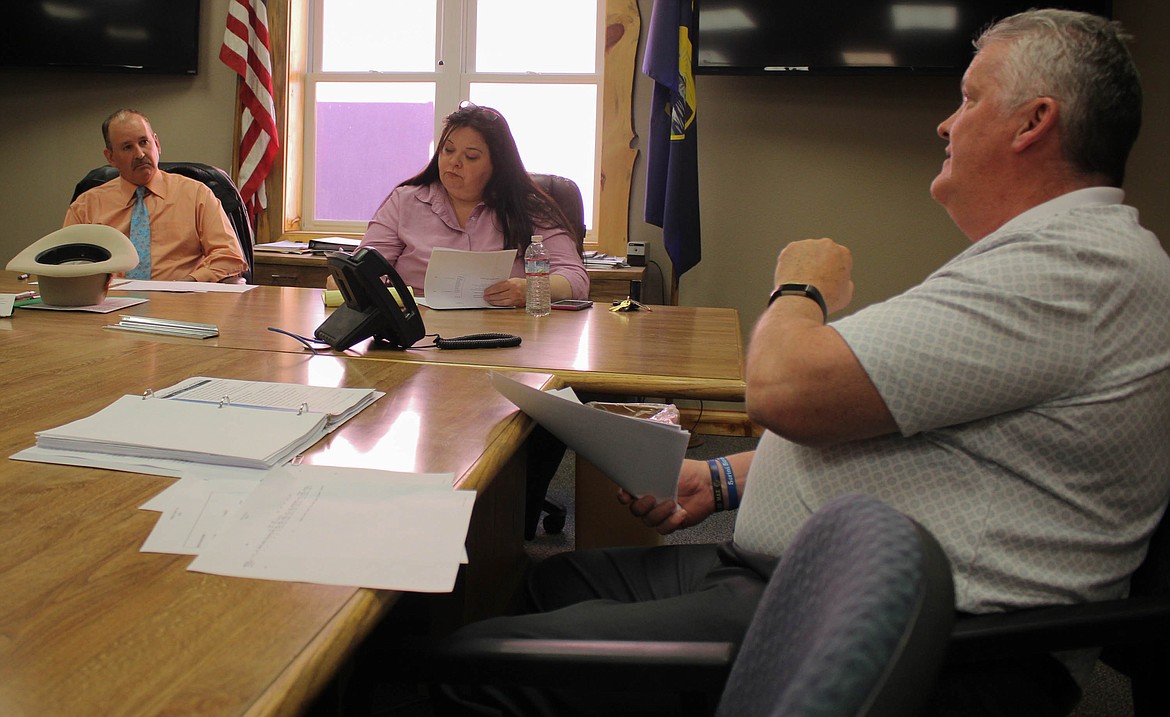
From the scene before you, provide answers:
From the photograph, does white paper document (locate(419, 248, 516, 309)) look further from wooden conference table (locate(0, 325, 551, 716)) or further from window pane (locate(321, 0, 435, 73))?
window pane (locate(321, 0, 435, 73))

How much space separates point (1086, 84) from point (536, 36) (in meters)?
3.42

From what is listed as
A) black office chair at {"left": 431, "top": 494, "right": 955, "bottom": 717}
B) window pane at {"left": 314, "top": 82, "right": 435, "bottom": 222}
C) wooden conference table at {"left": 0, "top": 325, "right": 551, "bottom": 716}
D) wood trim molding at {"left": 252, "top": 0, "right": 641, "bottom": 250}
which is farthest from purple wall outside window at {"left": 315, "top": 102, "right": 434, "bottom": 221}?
black office chair at {"left": 431, "top": 494, "right": 955, "bottom": 717}

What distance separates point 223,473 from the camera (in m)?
0.91

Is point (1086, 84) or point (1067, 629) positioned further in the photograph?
point (1086, 84)

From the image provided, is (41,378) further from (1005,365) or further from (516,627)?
(1005,365)

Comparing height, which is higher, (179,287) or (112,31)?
(112,31)

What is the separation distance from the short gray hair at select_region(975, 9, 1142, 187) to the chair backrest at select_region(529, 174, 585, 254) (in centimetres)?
199

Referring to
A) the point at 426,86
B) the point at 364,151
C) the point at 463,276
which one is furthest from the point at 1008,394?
the point at 364,151

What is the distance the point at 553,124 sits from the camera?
13.6ft

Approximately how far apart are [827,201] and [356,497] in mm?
3300

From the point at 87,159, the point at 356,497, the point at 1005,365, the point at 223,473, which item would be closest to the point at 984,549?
the point at 1005,365

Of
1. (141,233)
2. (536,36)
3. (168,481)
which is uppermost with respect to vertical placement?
(536,36)

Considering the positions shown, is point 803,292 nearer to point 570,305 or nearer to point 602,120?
point 570,305

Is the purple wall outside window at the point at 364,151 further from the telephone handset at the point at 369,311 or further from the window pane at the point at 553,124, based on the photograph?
the telephone handset at the point at 369,311
